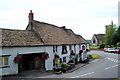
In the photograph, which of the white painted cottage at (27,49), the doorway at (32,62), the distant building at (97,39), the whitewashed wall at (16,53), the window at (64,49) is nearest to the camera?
the whitewashed wall at (16,53)

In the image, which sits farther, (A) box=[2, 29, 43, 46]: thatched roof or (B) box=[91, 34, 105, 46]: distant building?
(B) box=[91, 34, 105, 46]: distant building

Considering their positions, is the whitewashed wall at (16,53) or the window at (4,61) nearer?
the window at (4,61)

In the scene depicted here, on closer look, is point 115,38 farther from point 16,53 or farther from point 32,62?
point 16,53

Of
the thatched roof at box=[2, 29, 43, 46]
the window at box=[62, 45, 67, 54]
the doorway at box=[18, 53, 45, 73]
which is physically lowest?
the doorway at box=[18, 53, 45, 73]

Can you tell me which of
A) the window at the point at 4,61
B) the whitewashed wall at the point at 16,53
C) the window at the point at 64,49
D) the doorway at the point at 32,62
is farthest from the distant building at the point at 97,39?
the window at the point at 4,61

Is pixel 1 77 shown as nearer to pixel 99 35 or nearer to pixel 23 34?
pixel 23 34

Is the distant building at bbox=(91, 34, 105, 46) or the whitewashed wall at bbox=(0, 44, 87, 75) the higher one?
the distant building at bbox=(91, 34, 105, 46)

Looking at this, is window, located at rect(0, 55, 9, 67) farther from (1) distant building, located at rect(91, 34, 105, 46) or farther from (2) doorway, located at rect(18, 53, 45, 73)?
(1) distant building, located at rect(91, 34, 105, 46)

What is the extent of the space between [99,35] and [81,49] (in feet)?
207

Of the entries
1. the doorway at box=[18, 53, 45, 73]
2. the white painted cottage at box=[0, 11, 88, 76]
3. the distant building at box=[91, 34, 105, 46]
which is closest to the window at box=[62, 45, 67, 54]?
the white painted cottage at box=[0, 11, 88, 76]

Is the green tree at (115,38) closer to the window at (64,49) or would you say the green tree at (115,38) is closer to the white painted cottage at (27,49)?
the white painted cottage at (27,49)

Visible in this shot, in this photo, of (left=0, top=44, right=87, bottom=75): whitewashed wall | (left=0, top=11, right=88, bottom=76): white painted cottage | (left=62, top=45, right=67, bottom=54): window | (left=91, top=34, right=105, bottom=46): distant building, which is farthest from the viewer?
(left=91, top=34, right=105, bottom=46): distant building

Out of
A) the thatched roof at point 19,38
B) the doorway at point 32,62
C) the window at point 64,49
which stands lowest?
the doorway at point 32,62

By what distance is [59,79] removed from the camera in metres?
17.2
